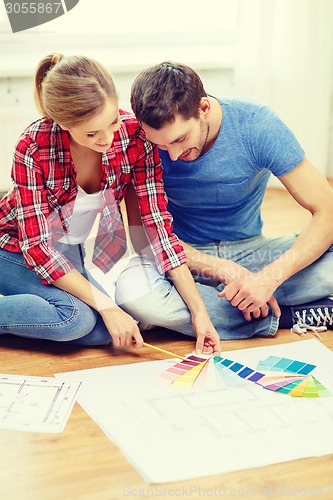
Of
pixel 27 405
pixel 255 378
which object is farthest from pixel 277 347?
pixel 27 405

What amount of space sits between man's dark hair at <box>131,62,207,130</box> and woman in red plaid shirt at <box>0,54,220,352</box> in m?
0.06

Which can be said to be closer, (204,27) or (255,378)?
(255,378)

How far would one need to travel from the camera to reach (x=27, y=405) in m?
1.38

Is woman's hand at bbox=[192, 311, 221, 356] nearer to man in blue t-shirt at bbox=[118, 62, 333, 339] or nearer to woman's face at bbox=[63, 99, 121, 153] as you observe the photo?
man in blue t-shirt at bbox=[118, 62, 333, 339]

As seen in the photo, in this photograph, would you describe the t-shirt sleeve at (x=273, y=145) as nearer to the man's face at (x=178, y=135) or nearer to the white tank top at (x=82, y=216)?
the man's face at (x=178, y=135)

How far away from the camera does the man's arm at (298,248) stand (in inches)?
63.7

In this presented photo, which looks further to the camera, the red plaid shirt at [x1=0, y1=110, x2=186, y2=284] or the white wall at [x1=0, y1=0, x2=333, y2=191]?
the white wall at [x1=0, y1=0, x2=333, y2=191]

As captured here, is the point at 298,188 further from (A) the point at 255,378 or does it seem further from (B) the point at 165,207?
(A) the point at 255,378

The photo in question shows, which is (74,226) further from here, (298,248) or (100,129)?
(298,248)

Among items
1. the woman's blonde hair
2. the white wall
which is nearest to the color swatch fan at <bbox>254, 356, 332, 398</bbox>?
the woman's blonde hair

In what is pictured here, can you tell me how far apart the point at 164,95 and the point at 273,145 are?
0.28m

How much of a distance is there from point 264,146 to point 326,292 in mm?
365

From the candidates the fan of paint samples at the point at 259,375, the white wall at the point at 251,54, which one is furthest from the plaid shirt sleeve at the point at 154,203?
the white wall at the point at 251,54

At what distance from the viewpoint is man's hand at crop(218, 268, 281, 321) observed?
161cm
